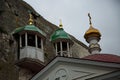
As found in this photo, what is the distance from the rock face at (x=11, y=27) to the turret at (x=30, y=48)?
7.43 ft

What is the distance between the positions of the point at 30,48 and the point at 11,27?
17.9 feet

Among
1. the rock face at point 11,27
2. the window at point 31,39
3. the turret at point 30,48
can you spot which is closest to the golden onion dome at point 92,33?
the turret at point 30,48

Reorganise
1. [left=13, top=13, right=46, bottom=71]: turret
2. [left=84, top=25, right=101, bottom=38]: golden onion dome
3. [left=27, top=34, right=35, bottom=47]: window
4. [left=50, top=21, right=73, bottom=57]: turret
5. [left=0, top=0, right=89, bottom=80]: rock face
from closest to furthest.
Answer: [left=84, top=25, right=101, bottom=38]: golden onion dome < [left=13, top=13, right=46, bottom=71]: turret < [left=50, top=21, right=73, bottom=57]: turret < [left=27, top=34, right=35, bottom=47]: window < [left=0, top=0, right=89, bottom=80]: rock face

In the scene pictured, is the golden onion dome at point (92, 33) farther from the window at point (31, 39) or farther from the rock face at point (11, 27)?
the rock face at point (11, 27)

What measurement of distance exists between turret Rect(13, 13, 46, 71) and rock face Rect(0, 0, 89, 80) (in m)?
2.26

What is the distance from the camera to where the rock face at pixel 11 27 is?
891 inches

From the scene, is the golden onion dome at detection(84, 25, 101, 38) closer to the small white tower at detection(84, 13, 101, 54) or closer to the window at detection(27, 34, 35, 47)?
the small white tower at detection(84, 13, 101, 54)

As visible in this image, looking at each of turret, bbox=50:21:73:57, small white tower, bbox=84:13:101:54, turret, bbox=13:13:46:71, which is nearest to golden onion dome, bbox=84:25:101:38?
small white tower, bbox=84:13:101:54

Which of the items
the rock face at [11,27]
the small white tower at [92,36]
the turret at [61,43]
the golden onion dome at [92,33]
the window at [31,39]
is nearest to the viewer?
the small white tower at [92,36]

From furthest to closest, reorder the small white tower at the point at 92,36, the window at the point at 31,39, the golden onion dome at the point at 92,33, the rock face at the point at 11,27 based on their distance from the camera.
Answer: the rock face at the point at 11,27 → the window at the point at 31,39 → the golden onion dome at the point at 92,33 → the small white tower at the point at 92,36

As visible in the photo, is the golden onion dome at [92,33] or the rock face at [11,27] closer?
the golden onion dome at [92,33]

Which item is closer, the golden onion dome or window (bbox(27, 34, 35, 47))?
the golden onion dome

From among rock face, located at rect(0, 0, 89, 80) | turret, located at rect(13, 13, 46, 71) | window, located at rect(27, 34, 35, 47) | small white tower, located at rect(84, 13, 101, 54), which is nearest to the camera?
small white tower, located at rect(84, 13, 101, 54)

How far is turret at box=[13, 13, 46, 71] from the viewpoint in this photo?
1958cm
